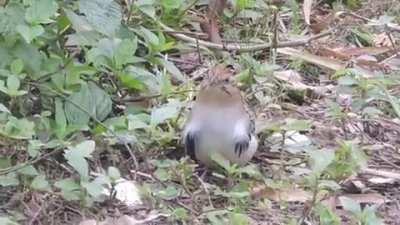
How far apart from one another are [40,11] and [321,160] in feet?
3.14

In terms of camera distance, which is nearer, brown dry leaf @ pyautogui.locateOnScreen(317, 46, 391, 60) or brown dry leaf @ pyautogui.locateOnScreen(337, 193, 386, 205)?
brown dry leaf @ pyautogui.locateOnScreen(337, 193, 386, 205)

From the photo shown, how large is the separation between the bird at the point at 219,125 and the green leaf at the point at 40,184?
502 mm

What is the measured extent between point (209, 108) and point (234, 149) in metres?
0.15

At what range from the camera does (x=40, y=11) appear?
3355mm

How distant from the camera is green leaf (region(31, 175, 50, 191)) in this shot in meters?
3.16

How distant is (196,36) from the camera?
455cm

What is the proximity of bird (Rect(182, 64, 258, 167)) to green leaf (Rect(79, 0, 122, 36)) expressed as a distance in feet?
1.13

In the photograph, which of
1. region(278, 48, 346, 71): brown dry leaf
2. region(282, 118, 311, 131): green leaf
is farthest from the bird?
region(278, 48, 346, 71): brown dry leaf

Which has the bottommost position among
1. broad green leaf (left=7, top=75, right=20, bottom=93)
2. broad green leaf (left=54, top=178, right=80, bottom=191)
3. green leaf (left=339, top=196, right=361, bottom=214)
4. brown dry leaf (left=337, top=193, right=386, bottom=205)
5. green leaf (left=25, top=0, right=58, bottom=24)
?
brown dry leaf (left=337, top=193, right=386, bottom=205)

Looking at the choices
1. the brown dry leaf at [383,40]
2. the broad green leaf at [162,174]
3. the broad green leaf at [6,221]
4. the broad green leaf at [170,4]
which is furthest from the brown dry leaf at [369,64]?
the broad green leaf at [6,221]

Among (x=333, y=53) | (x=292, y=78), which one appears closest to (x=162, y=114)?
(x=292, y=78)

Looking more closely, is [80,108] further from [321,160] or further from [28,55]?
[321,160]

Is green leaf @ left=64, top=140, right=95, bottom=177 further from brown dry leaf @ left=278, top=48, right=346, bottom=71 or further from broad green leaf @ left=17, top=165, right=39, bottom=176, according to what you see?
brown dry leaf @ left=278, top=48, right=346, bottom=71

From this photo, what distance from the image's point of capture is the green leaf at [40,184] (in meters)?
3.16
